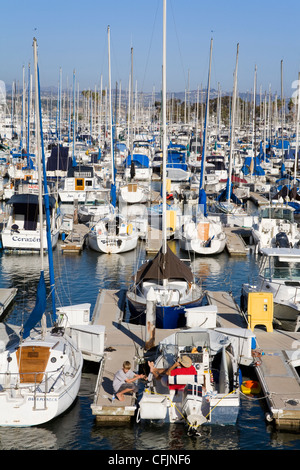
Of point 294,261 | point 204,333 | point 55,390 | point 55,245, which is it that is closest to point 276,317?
point 294,261

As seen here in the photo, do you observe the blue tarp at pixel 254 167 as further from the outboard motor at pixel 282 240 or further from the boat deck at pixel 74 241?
the outboard motor at pixel 282 240

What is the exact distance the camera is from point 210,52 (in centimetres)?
4350

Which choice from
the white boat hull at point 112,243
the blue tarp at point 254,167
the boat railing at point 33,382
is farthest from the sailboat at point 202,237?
the blue tarp at point 254,167

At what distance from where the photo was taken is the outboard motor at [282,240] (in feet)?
103

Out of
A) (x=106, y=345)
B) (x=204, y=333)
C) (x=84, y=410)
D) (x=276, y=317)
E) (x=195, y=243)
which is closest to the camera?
(x=84, y=410)

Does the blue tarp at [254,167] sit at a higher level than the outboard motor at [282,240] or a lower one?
higher

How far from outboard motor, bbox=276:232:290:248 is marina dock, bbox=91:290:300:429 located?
6713 mm

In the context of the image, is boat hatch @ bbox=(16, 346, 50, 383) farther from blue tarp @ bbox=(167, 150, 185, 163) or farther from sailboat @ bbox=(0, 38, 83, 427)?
blue tarp @ bbox=(167, 150, 185, 163)

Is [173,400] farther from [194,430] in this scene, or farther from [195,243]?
[195,243]

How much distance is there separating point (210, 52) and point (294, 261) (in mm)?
22737

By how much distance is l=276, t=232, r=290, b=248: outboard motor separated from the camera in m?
31.2

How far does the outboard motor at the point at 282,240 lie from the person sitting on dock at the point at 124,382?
1585cm

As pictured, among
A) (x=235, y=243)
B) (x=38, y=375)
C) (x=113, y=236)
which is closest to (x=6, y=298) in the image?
(x=38, y=375)

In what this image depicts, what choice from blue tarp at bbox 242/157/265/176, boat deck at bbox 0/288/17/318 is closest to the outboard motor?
boat deck at bbox 0/288/17/318
